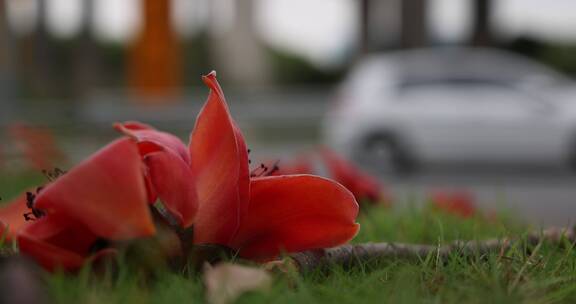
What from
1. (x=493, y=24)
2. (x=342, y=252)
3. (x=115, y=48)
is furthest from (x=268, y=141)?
(x=342, y=252)

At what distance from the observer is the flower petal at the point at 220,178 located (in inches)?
53.6

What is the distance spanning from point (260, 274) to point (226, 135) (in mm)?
247

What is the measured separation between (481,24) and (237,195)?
21.5 metres

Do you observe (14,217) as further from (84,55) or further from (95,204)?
(84,55)

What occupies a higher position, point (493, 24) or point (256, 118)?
point (493, 24)

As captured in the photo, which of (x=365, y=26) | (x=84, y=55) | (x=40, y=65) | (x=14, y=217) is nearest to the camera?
(x=14, y=217)

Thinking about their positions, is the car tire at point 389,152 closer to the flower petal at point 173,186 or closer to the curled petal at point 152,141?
the curled petal at point 152,141

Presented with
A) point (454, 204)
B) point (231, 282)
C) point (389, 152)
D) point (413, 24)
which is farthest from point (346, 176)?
point (413, 24)

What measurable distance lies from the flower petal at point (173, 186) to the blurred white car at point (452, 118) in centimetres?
1296

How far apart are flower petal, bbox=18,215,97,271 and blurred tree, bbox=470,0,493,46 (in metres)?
21.3

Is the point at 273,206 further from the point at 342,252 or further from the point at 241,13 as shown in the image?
the point at 241,13

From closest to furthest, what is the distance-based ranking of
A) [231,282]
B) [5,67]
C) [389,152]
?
[231,282], [5,67], [389,152]

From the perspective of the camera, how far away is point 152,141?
1.37 m

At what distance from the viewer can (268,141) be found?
65.9ft
